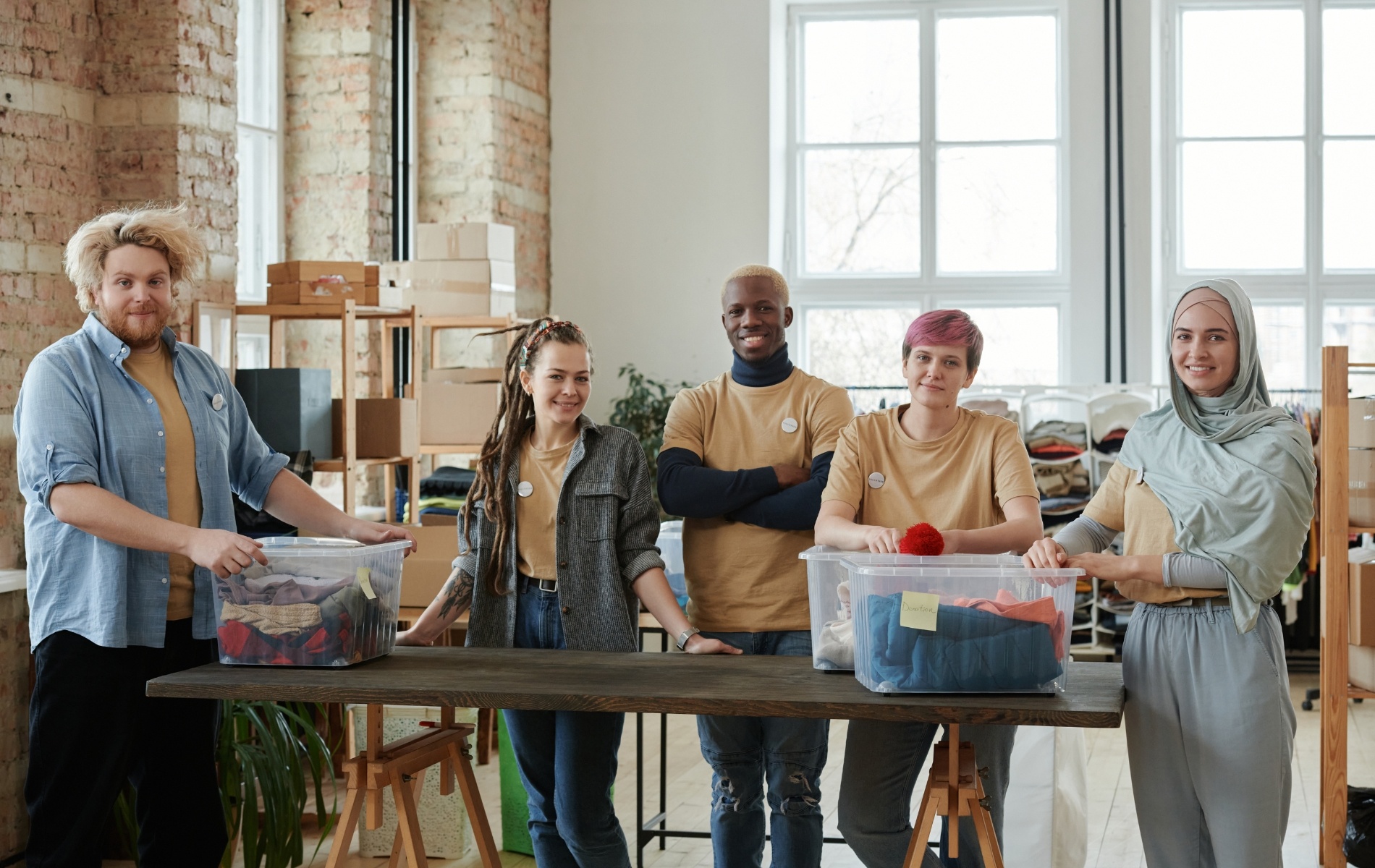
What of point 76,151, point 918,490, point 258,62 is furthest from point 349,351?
point 918,490

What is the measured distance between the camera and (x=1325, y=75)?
6656 millimetres

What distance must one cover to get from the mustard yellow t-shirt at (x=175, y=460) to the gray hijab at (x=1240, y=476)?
1771mm

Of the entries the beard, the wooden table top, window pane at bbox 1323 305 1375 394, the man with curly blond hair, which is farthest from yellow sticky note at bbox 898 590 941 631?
window pane at bbox 1323 305 1375 394

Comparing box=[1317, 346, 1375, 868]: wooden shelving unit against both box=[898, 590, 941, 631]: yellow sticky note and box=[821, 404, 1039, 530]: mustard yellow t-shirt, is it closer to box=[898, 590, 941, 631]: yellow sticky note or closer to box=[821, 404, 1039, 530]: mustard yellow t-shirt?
box=[821, 404, 1039, 530]: mustard yellow t-shirt

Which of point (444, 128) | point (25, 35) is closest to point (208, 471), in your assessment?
point (25, 35)

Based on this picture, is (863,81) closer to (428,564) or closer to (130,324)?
(428,564)

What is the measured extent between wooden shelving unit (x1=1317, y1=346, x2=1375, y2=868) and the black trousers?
2.78 meters

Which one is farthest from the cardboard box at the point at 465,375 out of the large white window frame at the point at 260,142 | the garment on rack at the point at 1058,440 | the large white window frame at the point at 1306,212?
the large white window frame at the point at 1306,212

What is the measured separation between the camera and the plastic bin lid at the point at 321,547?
7.33 ft

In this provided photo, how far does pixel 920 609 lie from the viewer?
1948 millimetres

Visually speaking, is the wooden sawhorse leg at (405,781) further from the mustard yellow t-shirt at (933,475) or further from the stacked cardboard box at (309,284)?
the stacked cardboard box at (309,284)

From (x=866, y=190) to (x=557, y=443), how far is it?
481 cm

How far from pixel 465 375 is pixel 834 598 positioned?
320cm

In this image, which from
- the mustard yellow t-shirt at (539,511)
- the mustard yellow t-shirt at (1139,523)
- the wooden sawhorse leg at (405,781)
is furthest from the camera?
the mustard yellow t-shirt at (539,511)
